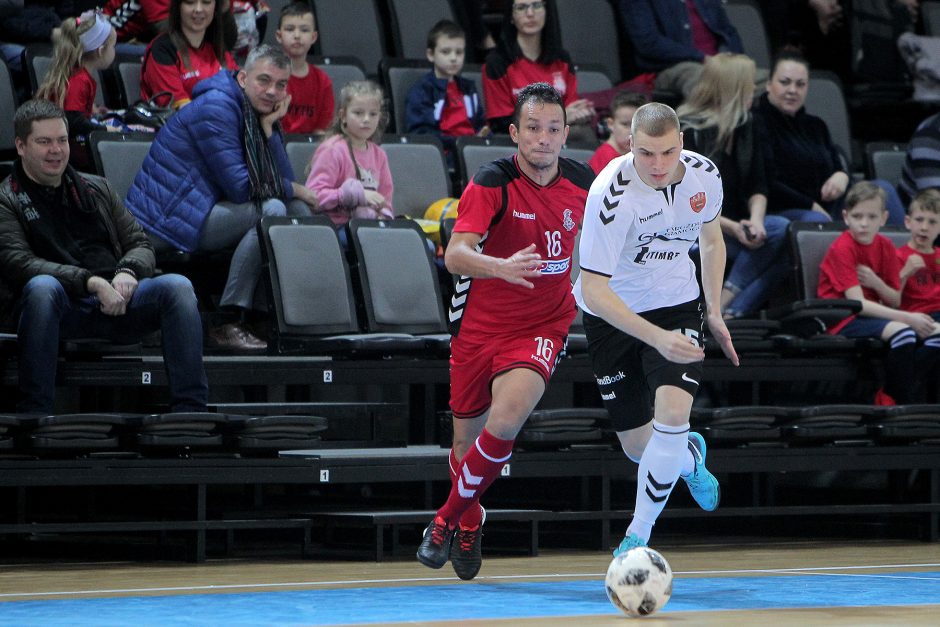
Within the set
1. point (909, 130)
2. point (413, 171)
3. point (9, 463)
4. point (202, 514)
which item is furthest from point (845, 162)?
point (9, 463)

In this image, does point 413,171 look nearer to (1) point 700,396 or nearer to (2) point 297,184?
(2) point 297,184

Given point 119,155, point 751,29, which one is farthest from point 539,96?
point 751,29

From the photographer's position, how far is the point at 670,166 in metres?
5.20

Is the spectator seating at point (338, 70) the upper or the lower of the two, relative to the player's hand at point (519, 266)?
upper

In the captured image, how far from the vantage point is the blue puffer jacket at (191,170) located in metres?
7.43

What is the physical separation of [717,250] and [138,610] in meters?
2.48

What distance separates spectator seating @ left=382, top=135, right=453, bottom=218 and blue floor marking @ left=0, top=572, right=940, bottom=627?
11.2 ft

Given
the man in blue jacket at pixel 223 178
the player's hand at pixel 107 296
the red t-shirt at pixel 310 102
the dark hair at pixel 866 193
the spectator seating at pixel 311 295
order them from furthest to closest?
the red t-shirt at pixel 310 102 → the dark hair at pixel 866 193 → the man in blue jacket at pixel 223 178 → the spectator seating at pixel 311 295 → the player's hand at pixel 107 296

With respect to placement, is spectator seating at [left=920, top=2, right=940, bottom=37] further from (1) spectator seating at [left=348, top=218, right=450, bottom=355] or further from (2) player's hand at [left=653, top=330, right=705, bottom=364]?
(2) player's hand at [left=653, top=330, right=705, bottom=364]

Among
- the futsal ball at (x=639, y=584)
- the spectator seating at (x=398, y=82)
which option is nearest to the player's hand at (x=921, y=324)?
the spectator seating at (x=398, y=82)

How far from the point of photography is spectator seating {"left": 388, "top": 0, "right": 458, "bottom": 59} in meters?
10.2

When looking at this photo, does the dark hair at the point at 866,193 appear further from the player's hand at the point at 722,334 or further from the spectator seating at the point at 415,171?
the player's hand at the point at 722,334

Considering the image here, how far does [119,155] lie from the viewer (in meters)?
7.71

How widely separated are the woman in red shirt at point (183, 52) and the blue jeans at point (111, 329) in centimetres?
192
